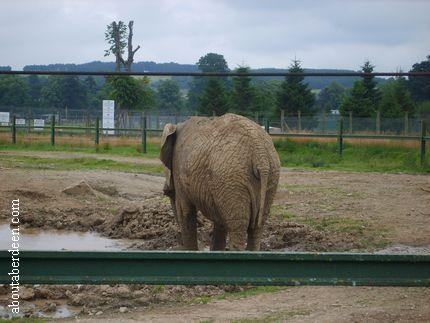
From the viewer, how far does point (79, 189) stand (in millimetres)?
15969

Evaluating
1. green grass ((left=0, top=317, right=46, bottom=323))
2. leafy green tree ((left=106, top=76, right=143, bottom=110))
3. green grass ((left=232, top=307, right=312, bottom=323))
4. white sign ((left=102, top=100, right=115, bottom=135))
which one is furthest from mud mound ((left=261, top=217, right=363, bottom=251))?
leafy green tree ((left=106, top=76, right=143, bottom=110))

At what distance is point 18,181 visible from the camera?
16.5 meters

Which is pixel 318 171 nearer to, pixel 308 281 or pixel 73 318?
pixel 73 318

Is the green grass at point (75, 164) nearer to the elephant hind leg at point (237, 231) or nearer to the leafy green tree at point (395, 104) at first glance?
the elephant hind leg at point (237, 231)

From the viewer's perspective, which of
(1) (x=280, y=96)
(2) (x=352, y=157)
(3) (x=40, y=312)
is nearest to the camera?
(3) (x=40, y=312)

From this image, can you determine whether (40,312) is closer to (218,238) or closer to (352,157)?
(218,238)

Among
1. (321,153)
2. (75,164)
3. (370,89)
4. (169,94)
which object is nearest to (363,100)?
(370,89)

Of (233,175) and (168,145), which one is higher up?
(168,145)

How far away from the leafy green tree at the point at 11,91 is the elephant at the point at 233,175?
58.5 metres

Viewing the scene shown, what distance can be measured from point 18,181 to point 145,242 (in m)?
5.53

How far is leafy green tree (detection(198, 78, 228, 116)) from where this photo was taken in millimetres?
37062

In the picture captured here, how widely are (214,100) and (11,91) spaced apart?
33.9 meters

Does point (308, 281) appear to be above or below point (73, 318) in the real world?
above

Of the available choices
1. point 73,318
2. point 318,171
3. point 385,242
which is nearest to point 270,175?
point 73,318
